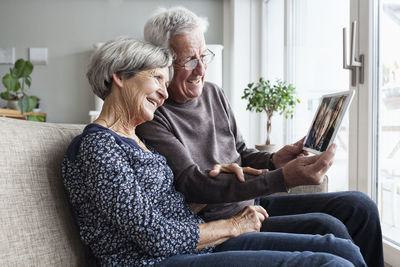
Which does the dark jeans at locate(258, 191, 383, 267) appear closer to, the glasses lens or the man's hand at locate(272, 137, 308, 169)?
the man's hand at locate(272, 137, 308, 169)

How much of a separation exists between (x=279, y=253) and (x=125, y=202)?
375 mm

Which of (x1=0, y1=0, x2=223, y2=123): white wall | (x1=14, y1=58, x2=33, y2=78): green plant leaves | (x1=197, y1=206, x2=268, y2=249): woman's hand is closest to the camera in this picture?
(x1=197, y1=206, x2=268, y2=249): woman's hand

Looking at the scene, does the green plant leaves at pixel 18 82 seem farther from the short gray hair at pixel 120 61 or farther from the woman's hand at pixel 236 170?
the woman's hand at pixel 236 170

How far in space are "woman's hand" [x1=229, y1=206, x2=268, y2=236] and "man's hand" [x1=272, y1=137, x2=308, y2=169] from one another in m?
0.31

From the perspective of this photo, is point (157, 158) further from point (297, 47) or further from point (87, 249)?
point (297, 47)

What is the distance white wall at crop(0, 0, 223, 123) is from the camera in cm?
415

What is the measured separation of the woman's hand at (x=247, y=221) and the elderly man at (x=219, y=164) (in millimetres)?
41

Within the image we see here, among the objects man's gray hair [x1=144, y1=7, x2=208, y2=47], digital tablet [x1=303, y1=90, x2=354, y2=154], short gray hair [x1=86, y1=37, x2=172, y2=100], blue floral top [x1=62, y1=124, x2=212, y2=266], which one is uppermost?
man's gray hair [x1=144, y1=7, x2=208, y2=47]

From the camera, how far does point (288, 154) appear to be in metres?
1.39

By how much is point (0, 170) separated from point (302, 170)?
75 cm

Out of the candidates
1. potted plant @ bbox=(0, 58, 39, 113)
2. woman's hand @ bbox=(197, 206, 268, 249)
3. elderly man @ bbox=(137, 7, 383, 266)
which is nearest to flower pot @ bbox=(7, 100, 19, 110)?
potted plant @ bbox=(0, 58, 39, 113)

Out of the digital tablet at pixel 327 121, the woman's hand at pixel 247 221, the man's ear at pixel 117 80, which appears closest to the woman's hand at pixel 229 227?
the woman's hand at pixel 247 221

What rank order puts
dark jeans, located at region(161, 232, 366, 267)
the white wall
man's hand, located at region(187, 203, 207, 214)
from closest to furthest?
dark jeans, located at region(161, 232, 366, 267) < man's hand, located at region(187, 203, 207, 214) < the white wall

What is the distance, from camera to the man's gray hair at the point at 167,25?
4.10ft
